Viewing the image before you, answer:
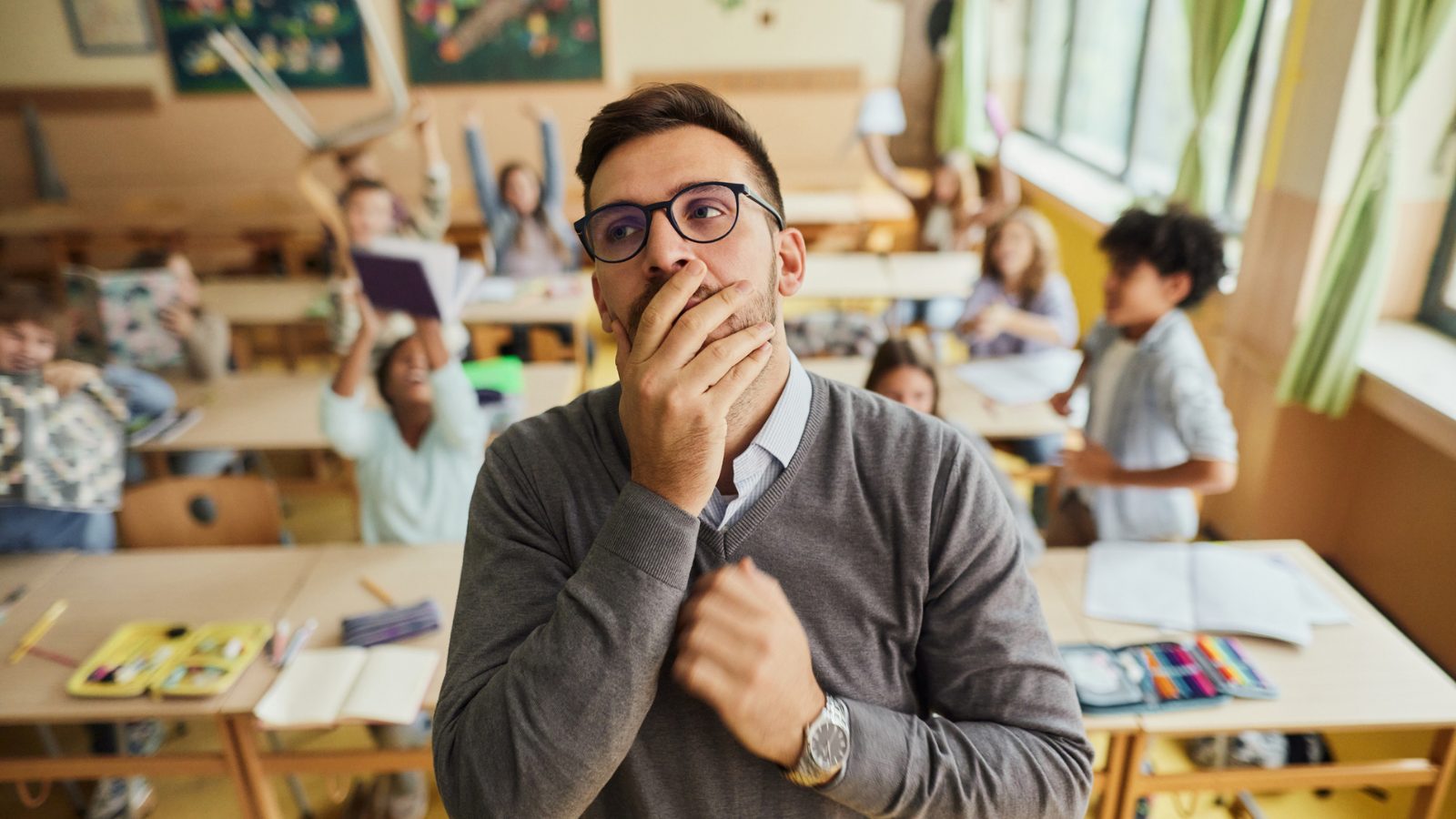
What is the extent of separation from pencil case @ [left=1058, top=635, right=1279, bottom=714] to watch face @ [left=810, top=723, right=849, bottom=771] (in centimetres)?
109

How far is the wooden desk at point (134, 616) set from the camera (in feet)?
5.80

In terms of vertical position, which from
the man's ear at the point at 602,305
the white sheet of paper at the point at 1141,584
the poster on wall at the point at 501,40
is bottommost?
the white sheet of paper at the point at 1141,584

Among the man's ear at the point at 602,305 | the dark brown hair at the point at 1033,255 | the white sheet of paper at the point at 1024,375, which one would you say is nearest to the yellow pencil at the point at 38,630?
the man's ear at the point at 602,305

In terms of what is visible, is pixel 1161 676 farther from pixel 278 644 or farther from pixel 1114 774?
pixel 278 644

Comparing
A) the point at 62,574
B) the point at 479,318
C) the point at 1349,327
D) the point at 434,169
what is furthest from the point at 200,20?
the point at 1349,327

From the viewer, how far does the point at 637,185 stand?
2.67 ft

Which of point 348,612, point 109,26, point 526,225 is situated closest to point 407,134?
point 109,26

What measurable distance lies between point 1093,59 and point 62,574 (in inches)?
244

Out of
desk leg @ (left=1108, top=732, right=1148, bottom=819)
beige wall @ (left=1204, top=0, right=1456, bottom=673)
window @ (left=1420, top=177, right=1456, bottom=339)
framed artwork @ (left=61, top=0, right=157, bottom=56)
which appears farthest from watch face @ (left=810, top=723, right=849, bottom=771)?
framed artwork @ (left=61, top=0, right=157, bottom=56)

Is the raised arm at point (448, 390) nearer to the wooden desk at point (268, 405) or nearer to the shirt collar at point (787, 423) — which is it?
the wooden desk at point (268, 405)

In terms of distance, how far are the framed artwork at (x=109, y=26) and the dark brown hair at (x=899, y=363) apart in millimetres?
6996

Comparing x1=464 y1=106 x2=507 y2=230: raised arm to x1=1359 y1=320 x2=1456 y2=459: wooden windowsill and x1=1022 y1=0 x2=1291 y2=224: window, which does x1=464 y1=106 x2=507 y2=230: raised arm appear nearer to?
x1=1022 y1=0 x2=1291 y2=224: window

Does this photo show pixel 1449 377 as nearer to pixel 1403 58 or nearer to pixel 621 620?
pixel 1403 58

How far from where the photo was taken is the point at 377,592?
209 cm
